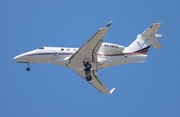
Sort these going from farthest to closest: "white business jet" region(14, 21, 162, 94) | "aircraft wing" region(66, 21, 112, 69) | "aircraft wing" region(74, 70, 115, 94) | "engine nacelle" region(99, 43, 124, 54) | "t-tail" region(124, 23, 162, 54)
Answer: "aircraft wing" region(74, 70, 115, 94) → "t-tail" region(124, 23, 162, 54) → "engine nacelle" region(99, 43, 124, 54) → "white business jet" region(14, 21, 162, 94) → "aircraft wing" region(66, 21, 112, 69)

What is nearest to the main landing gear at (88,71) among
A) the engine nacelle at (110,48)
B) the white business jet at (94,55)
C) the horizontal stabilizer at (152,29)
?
the white business jet at (94,55)

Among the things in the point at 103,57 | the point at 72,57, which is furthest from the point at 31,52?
the point at 103,57

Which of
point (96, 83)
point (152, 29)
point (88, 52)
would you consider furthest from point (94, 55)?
point (152, 29)

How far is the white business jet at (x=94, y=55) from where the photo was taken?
102 ft

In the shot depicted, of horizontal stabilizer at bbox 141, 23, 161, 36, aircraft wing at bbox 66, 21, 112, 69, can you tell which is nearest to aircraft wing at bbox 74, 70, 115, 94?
aircraft wing at bbox 66, 21, 112, 69

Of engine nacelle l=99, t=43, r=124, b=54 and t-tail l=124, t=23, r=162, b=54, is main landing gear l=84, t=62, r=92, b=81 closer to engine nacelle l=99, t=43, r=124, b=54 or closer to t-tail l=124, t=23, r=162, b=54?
engine nacelle l=99, t=43, r=124, b=54

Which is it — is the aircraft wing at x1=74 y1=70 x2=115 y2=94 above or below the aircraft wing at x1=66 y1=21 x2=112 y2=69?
below

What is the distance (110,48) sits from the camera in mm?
31344

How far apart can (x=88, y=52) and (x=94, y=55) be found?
0.67 meters

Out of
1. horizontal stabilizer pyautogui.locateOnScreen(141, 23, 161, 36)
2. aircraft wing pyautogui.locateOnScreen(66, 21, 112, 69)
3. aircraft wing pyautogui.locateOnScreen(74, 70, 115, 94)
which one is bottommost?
aircraft wing pyautogui.locateOnScreen(74, 70, 115, 94)

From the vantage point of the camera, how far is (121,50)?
104 feet

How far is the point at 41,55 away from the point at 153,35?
960 cm

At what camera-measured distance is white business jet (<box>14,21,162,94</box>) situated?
102 ft

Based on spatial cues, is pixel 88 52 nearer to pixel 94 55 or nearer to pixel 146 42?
pixel 94 55
